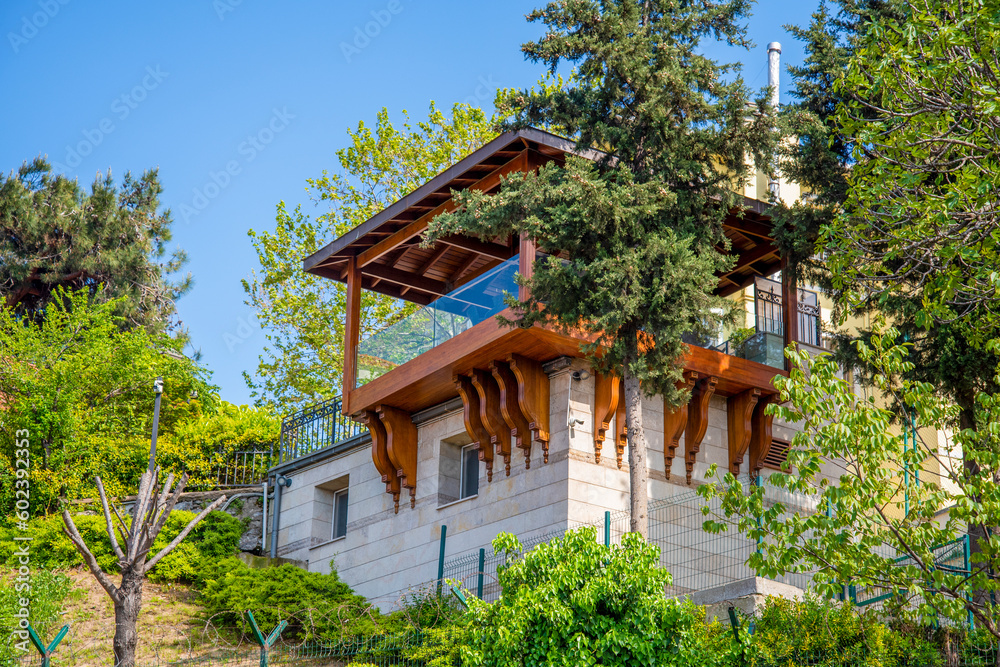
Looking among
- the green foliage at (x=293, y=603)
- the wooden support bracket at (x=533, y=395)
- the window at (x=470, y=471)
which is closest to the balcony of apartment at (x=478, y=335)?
the wooden support bracket at (x=533, y=395)

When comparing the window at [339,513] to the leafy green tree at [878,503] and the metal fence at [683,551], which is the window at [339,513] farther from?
the leafy green tree at [878,503]

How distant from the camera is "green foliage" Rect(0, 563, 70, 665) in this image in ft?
59.0

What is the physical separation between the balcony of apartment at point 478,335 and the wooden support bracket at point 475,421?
0.03 metres

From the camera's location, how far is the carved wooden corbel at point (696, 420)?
2062cm

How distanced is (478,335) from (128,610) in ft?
24.0

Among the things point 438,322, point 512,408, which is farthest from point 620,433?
point 438,322

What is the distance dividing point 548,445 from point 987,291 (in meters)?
→ 8.67

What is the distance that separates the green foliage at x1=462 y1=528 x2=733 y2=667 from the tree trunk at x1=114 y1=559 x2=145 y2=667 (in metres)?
5.12

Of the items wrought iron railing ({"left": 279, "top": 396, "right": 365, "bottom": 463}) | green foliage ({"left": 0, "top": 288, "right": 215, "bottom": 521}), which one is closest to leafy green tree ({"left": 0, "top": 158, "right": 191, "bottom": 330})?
green foliage ({"left": 0, "top": 288, "right": 215, "bottom": 521})

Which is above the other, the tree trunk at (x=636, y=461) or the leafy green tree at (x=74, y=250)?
the leafy green tree at (x=74, y=250)

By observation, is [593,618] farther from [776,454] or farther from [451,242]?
[451,242]

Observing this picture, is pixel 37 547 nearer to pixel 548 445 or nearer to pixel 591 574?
pixel 548 445

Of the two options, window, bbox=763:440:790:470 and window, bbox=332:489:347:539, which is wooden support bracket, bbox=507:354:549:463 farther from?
window, bbox=332:489:347:539

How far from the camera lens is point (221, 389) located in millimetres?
32281
